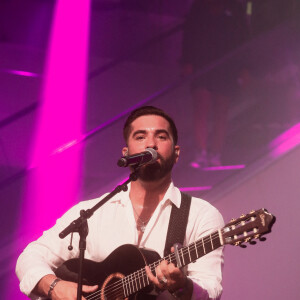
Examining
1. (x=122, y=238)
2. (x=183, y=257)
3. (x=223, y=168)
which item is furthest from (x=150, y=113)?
(x=223, y=168)

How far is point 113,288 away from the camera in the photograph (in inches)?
122

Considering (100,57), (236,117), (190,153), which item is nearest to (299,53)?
(236,117)

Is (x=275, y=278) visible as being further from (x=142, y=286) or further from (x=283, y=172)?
(x=142, y=286)

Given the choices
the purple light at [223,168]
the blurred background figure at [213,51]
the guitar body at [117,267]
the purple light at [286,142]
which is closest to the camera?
the guitar body at [117,267]

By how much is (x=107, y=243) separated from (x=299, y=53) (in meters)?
4.62

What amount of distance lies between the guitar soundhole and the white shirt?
9.2 inches

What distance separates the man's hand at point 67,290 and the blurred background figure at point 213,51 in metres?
3.49

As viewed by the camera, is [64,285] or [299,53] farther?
[299,53]

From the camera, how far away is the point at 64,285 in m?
3.21

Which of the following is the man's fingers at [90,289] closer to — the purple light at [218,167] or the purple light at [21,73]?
the purple light at [218,167]

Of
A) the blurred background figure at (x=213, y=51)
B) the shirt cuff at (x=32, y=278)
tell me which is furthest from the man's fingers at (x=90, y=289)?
the blurred background figure at (x=213, y=51)

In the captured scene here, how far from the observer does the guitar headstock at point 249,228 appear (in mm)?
2486

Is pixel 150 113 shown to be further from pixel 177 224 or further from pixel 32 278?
pixel 32 278

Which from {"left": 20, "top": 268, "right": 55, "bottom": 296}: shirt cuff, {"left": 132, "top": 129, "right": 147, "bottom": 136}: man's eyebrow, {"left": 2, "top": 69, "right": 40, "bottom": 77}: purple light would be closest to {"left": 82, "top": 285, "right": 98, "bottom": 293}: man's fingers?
{"left": 20, "top": 268, "right": 55, "bottom": 296}: shirt cuff
